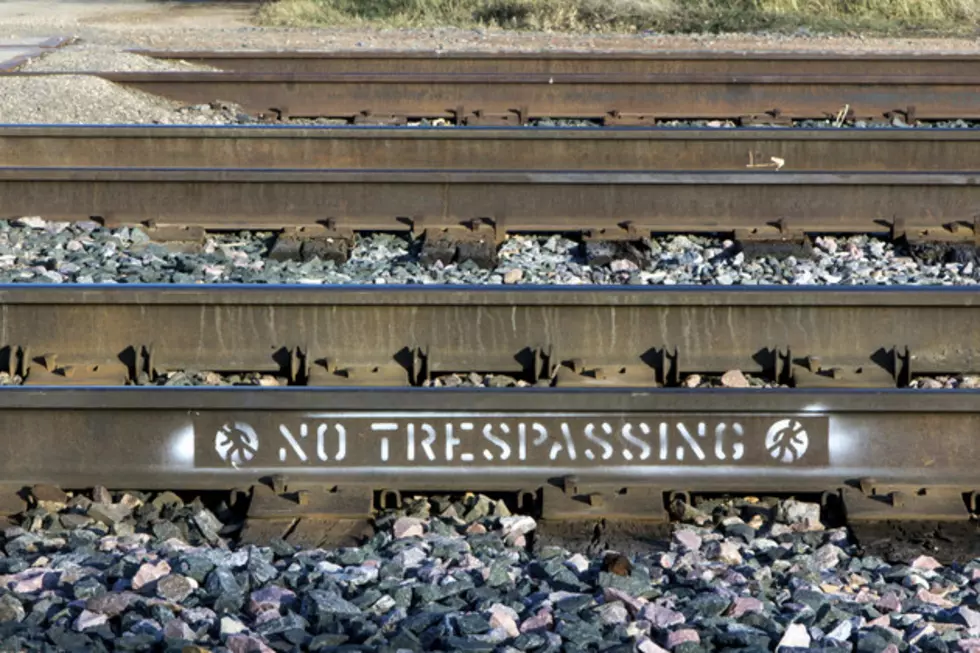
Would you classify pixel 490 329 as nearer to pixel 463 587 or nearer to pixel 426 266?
pixel 426 266

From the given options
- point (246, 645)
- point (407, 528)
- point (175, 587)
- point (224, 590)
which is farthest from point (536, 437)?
point (246, 645)

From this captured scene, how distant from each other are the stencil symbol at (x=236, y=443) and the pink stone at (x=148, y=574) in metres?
0.70

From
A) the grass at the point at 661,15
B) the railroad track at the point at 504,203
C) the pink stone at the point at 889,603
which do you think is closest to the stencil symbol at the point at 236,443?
the pink stone at the point at 889,603

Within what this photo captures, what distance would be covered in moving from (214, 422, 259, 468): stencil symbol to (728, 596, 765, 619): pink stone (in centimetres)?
175

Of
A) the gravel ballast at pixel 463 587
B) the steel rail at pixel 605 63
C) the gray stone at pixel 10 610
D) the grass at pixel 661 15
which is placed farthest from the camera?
the grass at pixel 661 15

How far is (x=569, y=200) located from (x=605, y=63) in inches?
217

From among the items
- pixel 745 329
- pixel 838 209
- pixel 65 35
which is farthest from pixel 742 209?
pixel 65 35

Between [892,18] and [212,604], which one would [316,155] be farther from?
[892,18]

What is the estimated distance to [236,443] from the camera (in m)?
5.08

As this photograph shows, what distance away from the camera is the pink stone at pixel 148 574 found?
171 inches

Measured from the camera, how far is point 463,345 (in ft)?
20.1

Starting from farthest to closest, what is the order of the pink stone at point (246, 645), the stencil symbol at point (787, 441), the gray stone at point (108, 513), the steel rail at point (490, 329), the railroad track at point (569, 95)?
the railroad track at point (569, 95) < the steel rail at point (490, 329) < the stencil symbol at point (787, 441) < the gray stone at point (108, 513) < the pink stone at point (246, 645)

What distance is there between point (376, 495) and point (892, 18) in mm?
17449

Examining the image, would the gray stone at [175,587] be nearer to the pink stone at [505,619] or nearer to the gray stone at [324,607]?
the gray stone at [324,607]
